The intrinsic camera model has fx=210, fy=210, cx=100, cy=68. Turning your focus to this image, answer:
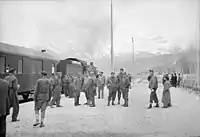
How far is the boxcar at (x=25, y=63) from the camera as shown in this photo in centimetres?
398

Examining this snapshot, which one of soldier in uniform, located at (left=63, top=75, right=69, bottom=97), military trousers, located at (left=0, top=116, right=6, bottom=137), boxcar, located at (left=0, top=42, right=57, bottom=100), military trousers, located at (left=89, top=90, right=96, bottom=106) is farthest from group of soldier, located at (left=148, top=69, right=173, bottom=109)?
military trousers, located at (left=0, top=116, right=6, bottom=137)

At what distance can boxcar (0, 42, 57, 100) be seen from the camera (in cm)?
398

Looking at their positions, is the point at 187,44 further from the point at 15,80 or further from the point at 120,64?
the point at 15,80

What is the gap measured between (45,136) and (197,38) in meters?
3.47

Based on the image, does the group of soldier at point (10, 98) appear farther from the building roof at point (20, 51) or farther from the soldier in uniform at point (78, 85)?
the soldier in uniform at point (78, 85)

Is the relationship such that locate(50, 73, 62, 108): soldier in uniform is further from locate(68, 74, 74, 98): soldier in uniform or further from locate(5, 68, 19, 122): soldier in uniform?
locate(5, 68, 19, 122): soldier in uniform

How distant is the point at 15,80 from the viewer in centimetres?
386

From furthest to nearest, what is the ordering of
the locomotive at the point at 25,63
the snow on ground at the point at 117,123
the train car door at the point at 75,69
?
the train car door at the point at 75,69 < the locomotive at the point at 25,63 < the snow on ground at the point at 117,123

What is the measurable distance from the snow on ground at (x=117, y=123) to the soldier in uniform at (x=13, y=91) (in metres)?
0.10

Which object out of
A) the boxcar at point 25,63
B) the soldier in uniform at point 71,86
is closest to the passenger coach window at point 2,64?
the boxcar at point 25,63

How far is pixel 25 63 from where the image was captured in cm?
420

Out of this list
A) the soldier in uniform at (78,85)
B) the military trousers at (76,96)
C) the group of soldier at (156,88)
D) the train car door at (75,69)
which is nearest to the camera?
the group of soldier at (156,88)

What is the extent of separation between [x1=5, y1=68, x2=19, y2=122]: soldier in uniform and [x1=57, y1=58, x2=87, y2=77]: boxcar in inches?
45.9

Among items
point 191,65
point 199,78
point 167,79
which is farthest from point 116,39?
point 199,78
